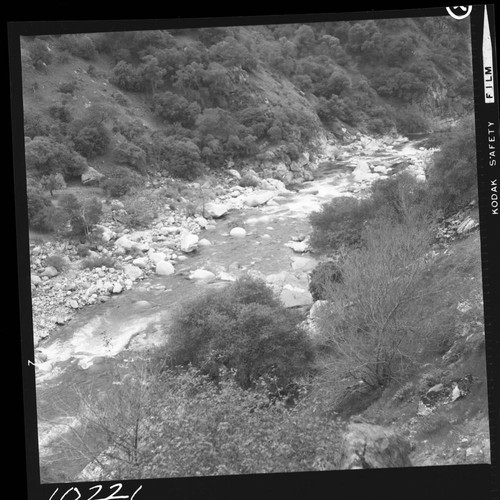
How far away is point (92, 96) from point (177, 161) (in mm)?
959

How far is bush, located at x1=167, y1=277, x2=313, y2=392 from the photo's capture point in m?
5.48

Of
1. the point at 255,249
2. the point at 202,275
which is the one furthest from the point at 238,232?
the point at 202,275

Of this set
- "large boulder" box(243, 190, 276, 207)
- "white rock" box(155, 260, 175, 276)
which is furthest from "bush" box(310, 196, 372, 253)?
"white rock" box(155, 260, 175, 276)

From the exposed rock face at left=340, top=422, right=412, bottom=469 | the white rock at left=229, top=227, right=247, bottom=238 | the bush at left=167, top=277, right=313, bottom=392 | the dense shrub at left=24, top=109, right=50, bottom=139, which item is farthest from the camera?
the white rock at left=229, top=227, right=247, bottom=238

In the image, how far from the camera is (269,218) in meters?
5.77

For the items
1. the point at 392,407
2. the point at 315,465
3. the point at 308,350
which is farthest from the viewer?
the point at 308,350

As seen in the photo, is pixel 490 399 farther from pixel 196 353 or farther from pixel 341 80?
pixel 341 80

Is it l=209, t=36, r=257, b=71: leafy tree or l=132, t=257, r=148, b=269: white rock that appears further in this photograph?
l=132, t=257, r=148, b=269: white rock

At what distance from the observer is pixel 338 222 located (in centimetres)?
550

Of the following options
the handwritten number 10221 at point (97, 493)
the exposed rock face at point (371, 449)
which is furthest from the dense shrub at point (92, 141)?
the exposed rock face at point (371, 449)

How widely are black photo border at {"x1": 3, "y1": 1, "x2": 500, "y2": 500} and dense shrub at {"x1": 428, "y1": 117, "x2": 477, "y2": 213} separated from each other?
2.8 inches

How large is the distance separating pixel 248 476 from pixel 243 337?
1228 mm

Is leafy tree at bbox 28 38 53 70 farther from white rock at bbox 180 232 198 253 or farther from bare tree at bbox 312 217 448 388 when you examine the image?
bare tree at bbox 312 217 448 388

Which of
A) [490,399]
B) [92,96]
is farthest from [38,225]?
[490,399]
